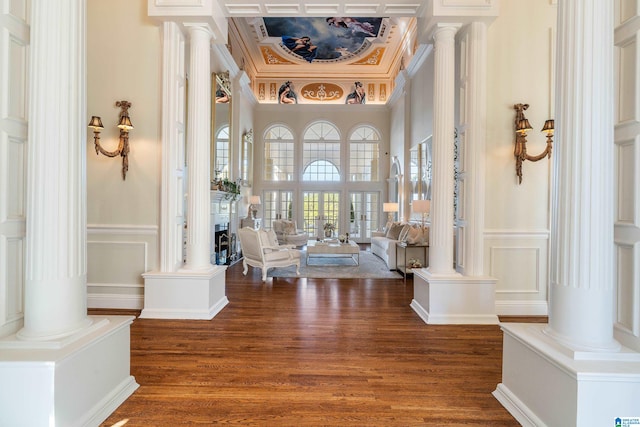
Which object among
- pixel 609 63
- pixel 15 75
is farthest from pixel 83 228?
pixel 609 63

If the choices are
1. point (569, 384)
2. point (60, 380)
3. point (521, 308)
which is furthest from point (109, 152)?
point (521, 308)

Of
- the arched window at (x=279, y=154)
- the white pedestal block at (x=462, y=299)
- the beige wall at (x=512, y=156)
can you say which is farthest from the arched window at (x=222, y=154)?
the beige wall at (x=512, y=156)

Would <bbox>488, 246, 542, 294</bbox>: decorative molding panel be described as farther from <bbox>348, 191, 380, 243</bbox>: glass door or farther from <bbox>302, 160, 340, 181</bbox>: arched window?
<bbox>302, 160, 340, 181</bbox>: arched window

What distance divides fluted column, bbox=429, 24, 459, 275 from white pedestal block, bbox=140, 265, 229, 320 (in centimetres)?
284

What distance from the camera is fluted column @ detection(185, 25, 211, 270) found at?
429 cm

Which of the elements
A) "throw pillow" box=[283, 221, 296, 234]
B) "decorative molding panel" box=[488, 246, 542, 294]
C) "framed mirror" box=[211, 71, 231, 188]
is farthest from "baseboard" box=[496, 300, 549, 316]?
"throw pillow" box=[283, 221, 296, 234]

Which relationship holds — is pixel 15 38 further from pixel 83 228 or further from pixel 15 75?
pixel 83 228

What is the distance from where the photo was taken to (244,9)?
14.8ft

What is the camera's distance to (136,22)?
4.38 meters

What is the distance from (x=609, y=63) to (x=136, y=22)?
5019 mm

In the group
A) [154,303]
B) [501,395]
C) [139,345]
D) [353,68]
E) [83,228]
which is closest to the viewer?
[83,228]

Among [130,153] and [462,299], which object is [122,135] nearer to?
[130,153]

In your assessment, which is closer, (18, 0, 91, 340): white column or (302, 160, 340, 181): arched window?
(18, 0, 91, 340): white column

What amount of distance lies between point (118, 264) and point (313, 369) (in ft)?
10.4
